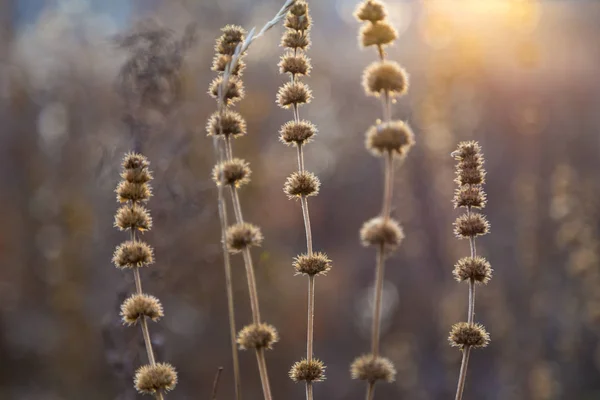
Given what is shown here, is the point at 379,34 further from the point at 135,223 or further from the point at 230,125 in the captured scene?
the point at 135,223

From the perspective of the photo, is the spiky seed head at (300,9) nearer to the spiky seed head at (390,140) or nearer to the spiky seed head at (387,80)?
the spiky seed head at (387,80)

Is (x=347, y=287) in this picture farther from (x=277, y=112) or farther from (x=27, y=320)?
(x=27, y=320)

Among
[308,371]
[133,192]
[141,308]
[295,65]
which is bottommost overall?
[308,371]

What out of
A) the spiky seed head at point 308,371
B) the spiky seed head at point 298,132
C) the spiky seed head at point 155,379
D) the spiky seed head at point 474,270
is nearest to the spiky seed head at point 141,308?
the spiky seed head at point 155,379

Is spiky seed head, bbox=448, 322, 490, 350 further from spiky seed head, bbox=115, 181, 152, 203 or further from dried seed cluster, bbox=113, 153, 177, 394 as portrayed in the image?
spiky seed head, bbox=115, 181, 152, 203

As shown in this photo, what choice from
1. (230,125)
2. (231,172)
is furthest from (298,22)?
(231,172)

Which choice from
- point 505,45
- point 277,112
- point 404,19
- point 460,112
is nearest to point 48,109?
point 277,112

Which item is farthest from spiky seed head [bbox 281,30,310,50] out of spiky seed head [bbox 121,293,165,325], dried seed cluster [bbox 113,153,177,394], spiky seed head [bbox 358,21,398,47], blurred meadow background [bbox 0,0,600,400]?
blurred meadow background [bbox 0,0,600,400]
